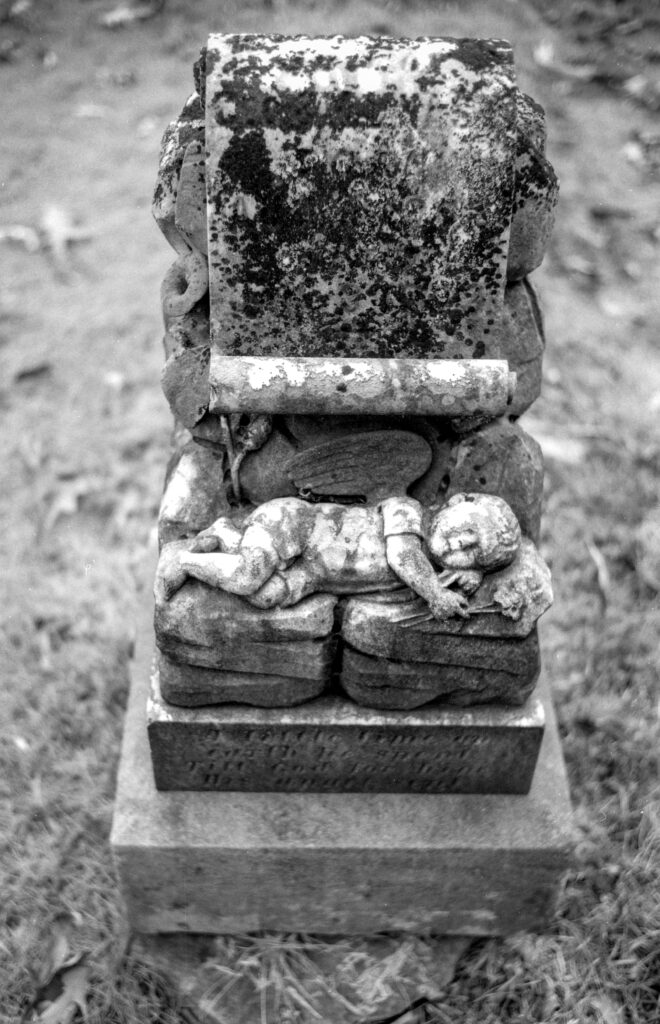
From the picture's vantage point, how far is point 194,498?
2.47 meters

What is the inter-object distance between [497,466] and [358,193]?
70 centimetres

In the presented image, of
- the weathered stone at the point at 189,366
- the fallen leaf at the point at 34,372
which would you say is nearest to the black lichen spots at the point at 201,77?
the weathered stone at the point at 189,366

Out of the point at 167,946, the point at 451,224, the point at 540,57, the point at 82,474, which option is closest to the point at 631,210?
the point at 540,57

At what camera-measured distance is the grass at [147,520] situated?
2705 mm

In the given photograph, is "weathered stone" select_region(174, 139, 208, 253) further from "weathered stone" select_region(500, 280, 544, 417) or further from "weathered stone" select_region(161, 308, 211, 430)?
"weathered stone" select_region(500, 280, 544, 417)

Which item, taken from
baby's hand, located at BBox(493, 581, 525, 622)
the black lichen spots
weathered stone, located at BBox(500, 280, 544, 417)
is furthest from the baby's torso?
the black lichen spots

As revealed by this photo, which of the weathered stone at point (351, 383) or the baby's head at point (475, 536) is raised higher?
the weathered stone at point (351, 383)

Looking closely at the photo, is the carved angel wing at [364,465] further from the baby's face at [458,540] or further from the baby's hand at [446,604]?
the baby's hand at [446,604]

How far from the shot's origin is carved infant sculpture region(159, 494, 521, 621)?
2.25m

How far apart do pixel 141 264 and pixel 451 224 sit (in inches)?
133

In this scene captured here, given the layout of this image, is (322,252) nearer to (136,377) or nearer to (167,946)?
(167,946)

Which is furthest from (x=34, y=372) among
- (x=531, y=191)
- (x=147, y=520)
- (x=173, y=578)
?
(x=531, y=191)

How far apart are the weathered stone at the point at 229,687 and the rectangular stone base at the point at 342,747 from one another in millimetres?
32

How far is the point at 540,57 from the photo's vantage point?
672 cm
